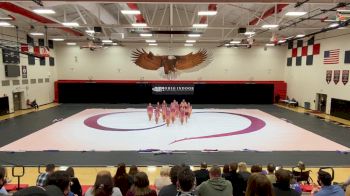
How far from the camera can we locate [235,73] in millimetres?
22000

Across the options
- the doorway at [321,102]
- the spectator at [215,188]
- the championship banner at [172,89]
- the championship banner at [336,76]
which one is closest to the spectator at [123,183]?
the spectator at [215,188]

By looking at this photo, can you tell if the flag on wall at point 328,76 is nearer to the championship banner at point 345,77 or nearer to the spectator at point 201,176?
the championship banner at point 345,77

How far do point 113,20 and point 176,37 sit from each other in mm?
5262

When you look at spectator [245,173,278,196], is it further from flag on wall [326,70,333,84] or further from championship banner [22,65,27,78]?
championship banner [22,65,27,78]

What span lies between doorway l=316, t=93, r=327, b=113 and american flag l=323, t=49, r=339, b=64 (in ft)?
6.68

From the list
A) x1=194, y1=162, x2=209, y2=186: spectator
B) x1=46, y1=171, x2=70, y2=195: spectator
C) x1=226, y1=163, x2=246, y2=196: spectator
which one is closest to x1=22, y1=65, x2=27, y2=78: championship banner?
x1=194, y1=162, x2=209, y2=186: spectator

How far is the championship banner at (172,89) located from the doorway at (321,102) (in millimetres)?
8478

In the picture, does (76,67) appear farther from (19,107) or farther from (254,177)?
(254,177)

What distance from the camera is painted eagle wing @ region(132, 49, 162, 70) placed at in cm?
2178

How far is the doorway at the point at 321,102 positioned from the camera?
1619 cm

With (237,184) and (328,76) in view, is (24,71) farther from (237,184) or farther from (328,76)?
(328,76)

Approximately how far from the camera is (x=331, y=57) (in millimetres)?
15391

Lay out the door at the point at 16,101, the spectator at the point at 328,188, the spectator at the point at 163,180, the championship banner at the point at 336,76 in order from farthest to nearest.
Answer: the door at the point at 16,101
the championship banner at the point at 336,76
the spectator at the point at 163,180
the spectator at the point at 328,188

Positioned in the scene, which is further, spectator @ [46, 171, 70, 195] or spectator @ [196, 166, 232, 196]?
spectator @ [196, 166, 232, 196]
